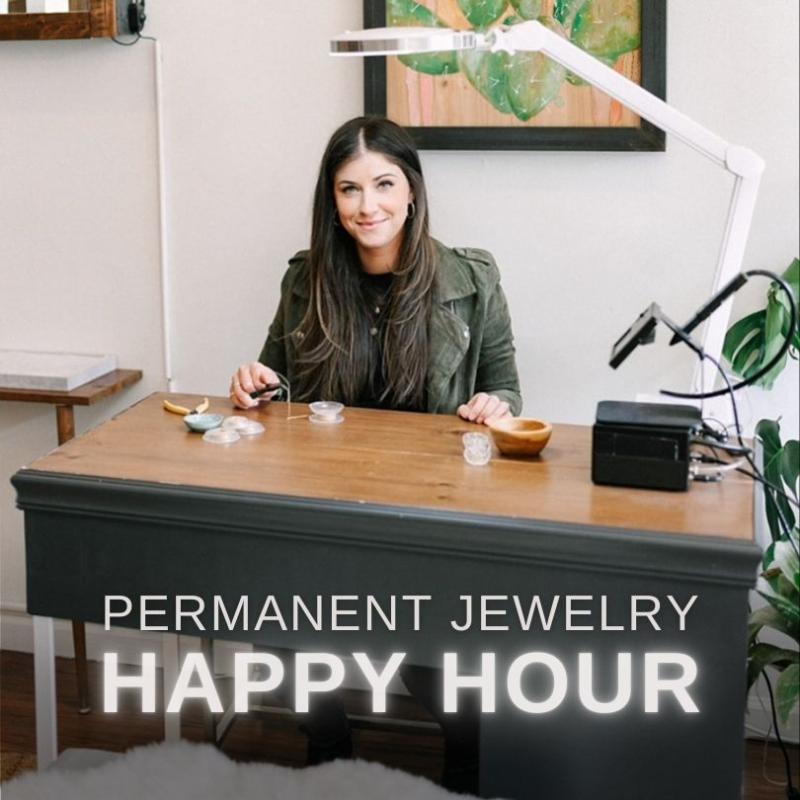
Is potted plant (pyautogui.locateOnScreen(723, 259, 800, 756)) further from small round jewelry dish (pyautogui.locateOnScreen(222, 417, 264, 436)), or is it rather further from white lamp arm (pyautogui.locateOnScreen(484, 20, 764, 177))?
small round jewelry dish (pyautogui.locateOnScreen(222, 417, 264, 436))

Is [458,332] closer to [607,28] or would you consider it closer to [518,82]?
[518,82]

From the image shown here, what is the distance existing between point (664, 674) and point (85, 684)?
162cm

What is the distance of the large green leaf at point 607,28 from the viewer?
8.17ft

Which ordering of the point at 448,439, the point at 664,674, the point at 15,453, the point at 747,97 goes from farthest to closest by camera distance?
the point at 15,453
the point at 747,97
the point at 448,439
the point at 664,674

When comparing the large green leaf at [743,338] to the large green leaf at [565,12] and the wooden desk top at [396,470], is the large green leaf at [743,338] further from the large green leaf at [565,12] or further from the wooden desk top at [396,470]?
the large green leaf at [565,12]

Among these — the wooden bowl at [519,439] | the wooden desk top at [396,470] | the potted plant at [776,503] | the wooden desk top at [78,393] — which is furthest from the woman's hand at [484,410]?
the wooden desk top at [78,393]

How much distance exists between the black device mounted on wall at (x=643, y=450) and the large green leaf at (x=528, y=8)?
1.08 metres

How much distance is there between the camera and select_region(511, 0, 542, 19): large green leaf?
2529 millimetres

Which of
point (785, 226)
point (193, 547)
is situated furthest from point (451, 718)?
point (785, 226)

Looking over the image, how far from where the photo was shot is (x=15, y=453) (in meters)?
3.06

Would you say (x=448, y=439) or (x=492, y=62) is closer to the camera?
(x=448, y=439)

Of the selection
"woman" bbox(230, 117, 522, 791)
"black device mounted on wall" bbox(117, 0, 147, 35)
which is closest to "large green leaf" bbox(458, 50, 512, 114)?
"woman" bbox(230, 117, 522, 791)

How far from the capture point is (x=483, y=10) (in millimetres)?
2557

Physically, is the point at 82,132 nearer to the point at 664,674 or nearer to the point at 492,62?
the point at 492,62
